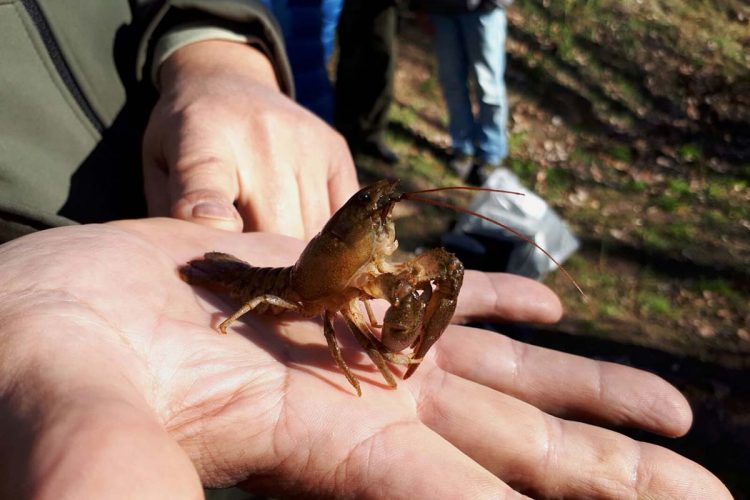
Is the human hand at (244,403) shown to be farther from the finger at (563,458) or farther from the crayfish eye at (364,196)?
Result: the crayfish eye at (364,196)

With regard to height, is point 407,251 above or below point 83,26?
below

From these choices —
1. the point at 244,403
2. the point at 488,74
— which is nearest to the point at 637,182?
the point at 488,74

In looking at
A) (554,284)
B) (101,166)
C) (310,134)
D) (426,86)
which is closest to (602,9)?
(426,86)

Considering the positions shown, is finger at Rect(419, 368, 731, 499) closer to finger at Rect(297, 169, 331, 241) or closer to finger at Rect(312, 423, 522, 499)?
finger at Rect(312, 423, 522, 499)

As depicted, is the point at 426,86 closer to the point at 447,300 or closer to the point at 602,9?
the point at 602,9

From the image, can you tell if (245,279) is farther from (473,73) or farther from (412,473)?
(473,73)

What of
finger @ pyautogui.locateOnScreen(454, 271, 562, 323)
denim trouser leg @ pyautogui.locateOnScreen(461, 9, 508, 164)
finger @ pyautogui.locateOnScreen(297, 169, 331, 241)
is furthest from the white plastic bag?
finger @ pyautogui.locateOnScreen(297, 169, 331, 241)
